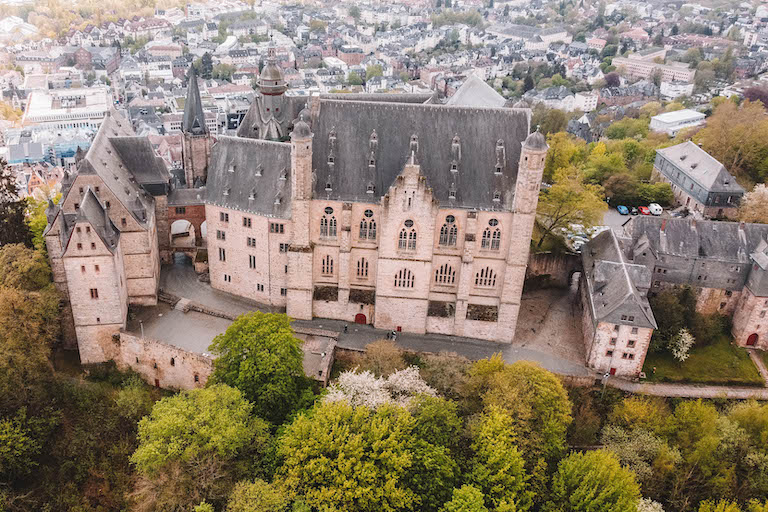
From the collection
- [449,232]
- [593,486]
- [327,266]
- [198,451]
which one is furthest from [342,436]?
[449,232]

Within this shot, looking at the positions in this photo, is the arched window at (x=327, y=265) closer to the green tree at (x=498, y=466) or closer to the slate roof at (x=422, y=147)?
the slate roof at (x=422, y=147)

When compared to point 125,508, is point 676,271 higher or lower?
higher

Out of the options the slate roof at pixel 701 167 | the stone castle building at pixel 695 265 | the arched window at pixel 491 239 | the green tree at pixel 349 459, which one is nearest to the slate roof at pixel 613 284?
the stone castle building at pixel 695 265

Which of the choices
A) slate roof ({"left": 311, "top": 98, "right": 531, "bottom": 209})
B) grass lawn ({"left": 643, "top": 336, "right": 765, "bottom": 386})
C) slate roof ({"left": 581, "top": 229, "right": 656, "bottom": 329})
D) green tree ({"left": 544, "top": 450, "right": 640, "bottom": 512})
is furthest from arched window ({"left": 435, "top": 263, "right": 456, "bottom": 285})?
green tree ({"left": 544, "top": 450, "right": 640, "bottom": 512})

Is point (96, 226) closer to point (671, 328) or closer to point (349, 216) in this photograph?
point (349, 216)

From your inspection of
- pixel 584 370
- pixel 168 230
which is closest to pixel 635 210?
pixel 584 370

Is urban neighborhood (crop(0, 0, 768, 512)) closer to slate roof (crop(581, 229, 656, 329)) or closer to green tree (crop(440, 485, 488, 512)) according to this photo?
green tree (crop(440, 485, 488, 512))

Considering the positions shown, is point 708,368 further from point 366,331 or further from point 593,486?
point 366,331

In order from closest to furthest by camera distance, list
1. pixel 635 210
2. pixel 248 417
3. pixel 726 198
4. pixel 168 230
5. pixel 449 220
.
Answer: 1. pixel 248 417
2. pixel 449 220
3. pixel 168 230
4. pixel 726 198
5. pixel 635 210
